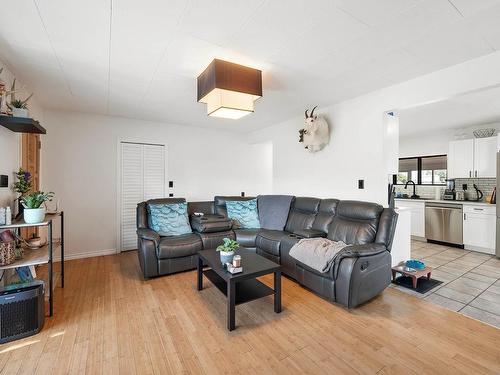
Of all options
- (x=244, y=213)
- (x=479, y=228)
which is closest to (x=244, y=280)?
(x=244, y=213)

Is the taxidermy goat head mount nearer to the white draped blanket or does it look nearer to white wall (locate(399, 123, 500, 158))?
the white draped blanket

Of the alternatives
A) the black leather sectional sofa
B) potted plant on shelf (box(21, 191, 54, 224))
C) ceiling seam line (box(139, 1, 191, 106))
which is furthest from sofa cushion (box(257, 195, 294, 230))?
potted plant on shelf (box(21, 191, 54, 224))

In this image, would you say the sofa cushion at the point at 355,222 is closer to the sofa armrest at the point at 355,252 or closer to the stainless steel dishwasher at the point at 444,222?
the sofa armrest at the point at 355,252

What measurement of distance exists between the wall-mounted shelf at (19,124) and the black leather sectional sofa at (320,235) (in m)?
1.60

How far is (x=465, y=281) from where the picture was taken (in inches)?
117

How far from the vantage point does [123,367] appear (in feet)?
5.32

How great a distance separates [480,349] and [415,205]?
377 centimetres

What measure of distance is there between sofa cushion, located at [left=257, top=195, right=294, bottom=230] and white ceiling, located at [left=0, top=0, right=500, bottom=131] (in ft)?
5.76

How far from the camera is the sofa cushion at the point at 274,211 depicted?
3892 millimetres

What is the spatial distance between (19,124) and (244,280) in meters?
2.46

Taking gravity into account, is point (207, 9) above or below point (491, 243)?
above

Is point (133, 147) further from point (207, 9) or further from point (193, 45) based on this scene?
point (207, 9)

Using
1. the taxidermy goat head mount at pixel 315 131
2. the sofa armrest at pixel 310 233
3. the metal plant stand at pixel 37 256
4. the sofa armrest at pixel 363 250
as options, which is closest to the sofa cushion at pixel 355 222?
the sofa armrest at pixel 310 233

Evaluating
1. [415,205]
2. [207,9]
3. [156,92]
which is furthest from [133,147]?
[415,205]
